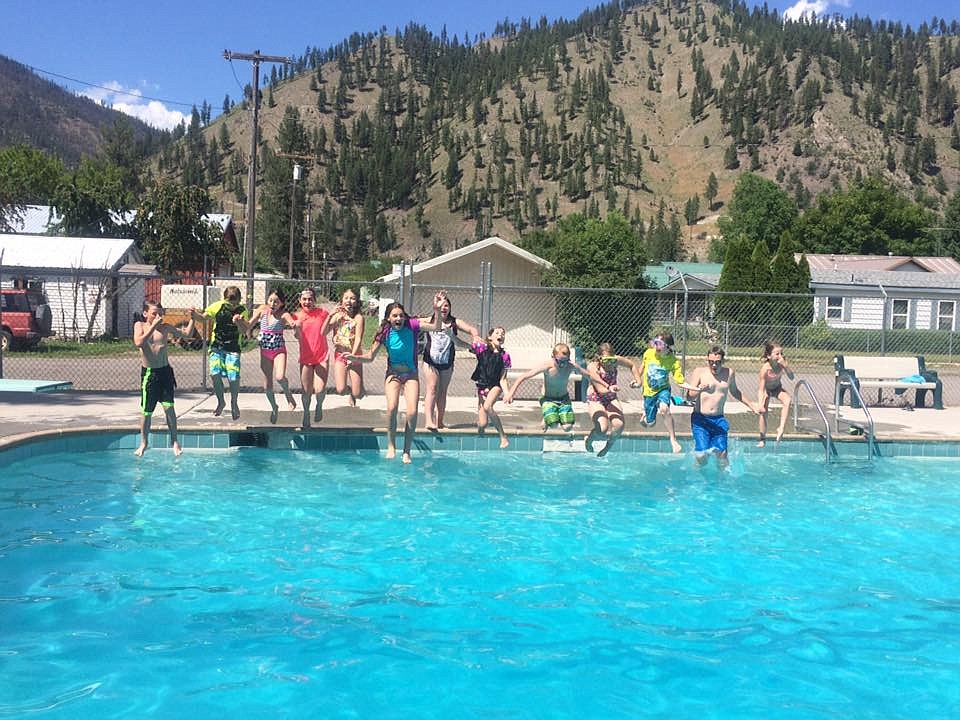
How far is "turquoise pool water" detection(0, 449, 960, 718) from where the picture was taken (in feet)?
15.6

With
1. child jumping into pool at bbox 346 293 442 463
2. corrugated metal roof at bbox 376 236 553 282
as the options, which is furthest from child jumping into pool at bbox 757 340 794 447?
corrugated metal roof at bbox 376 236 553 282

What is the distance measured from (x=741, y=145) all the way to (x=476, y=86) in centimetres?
6320

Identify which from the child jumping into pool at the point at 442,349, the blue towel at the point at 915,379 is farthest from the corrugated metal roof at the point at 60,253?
the blue towel at the point at 915,379

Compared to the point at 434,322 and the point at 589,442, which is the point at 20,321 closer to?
the point at 434,322

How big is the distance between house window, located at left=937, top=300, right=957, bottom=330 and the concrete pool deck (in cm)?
2174

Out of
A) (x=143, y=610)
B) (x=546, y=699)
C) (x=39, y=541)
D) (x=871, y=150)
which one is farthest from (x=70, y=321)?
(x=871, y=150)

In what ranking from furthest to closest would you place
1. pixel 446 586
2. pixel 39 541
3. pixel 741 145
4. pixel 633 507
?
pixel 741 145 → pixel 633 507 → pixel 39 541 → pixel 446 586

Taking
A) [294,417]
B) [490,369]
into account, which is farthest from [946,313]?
[294,417]

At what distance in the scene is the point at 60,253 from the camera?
25.8 m

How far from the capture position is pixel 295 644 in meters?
5.26

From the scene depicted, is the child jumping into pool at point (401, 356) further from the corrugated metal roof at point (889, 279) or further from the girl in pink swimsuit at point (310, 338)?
the corrugated metal roof at point (889, 279)

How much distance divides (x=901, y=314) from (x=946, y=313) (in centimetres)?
228

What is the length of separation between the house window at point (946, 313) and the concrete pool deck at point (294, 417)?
21743 millimetres

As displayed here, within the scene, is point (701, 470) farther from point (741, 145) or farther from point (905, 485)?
point (741, 145)
